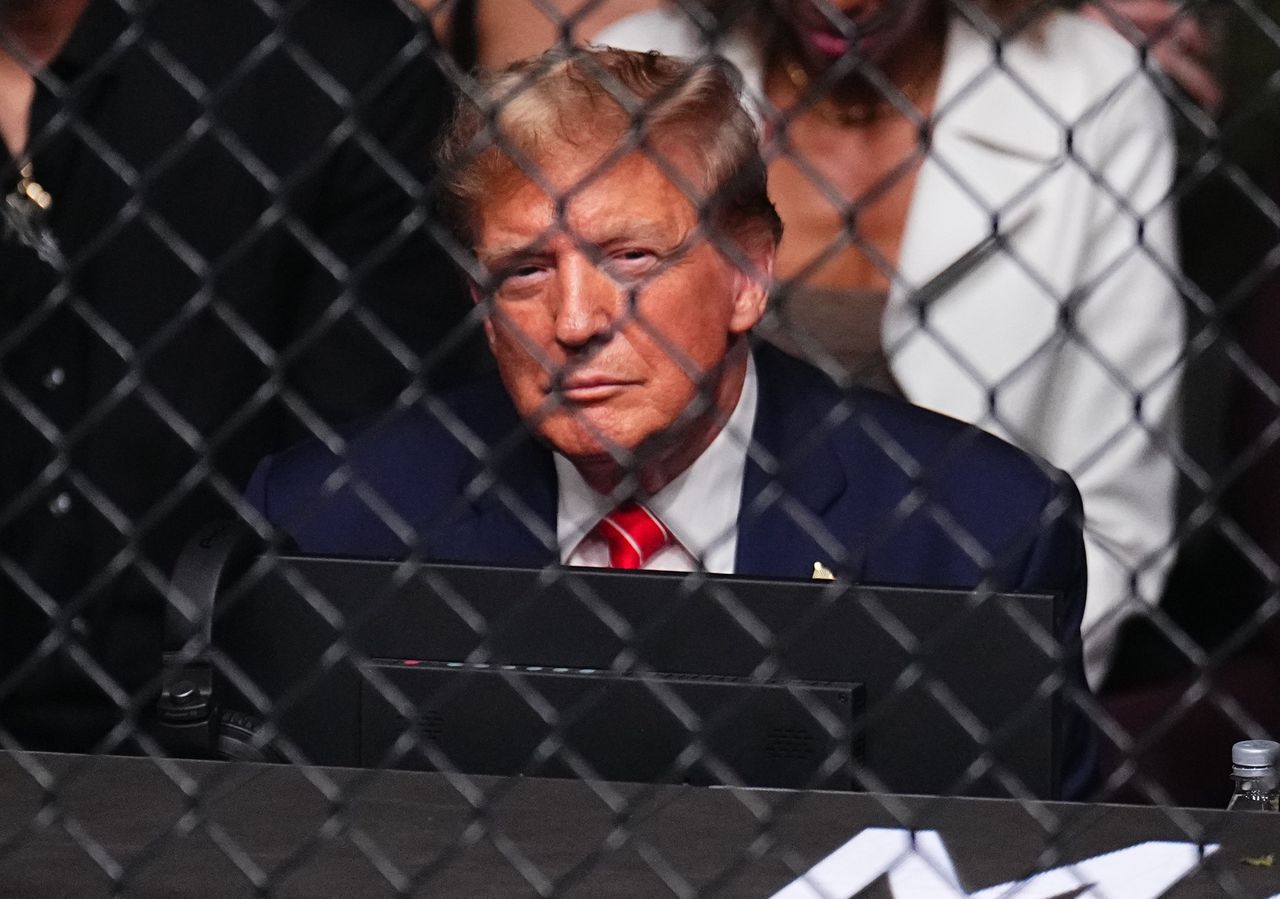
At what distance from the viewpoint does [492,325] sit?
80.5 inches

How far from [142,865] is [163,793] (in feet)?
0.36

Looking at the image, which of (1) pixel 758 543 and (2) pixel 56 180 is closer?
(1) pixel 758 543

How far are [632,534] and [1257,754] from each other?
0.69 meters

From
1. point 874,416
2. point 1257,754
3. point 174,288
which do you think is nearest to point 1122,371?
point 874,416

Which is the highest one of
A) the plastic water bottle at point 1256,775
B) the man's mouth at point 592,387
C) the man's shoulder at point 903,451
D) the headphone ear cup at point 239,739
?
the headphone ear cup at point 239,739

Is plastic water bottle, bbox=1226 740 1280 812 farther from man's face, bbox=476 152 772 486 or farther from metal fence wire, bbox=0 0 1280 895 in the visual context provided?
man's face, bbox=476 152 772 486

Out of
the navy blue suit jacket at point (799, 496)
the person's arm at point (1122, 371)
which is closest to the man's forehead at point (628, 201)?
the navy blue suit jacket at point (799, 496)

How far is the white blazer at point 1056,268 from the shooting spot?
2139mm

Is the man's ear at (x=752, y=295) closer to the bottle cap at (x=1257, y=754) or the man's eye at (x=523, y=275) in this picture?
the man's eye at (x=523, y=275)

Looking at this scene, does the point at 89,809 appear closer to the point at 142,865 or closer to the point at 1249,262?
the point at 142,865

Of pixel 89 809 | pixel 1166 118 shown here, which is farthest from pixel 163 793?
pixel 1166 118

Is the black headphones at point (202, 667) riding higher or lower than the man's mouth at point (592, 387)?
higher

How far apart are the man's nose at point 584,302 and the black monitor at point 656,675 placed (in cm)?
37

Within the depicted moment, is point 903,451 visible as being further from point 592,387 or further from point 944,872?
point 944,872
